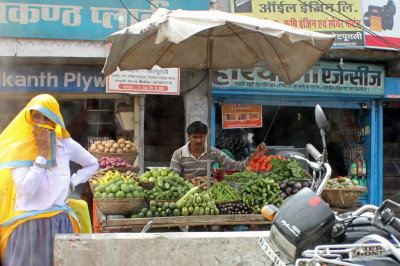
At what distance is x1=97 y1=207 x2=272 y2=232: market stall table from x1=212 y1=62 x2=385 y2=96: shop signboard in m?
4.46

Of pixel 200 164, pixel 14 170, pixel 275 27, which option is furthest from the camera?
pixel 200 164

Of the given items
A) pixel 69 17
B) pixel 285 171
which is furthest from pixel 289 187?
pixel 69 17

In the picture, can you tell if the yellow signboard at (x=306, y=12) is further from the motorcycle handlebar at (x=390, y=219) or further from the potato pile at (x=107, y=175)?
the motorcycle handlebar at (x=390, y=219)

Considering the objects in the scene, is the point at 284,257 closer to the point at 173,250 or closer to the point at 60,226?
the point at 173,250

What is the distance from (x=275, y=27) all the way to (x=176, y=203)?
1.81m

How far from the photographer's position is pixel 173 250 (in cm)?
384

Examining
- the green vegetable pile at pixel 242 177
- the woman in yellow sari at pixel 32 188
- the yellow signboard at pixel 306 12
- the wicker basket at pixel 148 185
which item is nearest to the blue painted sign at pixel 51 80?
the yellow signboard at pixel 306 12

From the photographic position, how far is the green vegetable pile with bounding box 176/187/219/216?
434cm

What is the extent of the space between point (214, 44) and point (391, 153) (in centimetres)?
669

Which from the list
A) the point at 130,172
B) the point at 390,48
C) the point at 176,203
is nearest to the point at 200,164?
the point at 130,172

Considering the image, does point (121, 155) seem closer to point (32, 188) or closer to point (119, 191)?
point (119, 191)

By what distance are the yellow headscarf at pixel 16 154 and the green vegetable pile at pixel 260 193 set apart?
6.04ft

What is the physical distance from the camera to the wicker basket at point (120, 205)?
14.0ft

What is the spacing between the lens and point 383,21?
911cm
